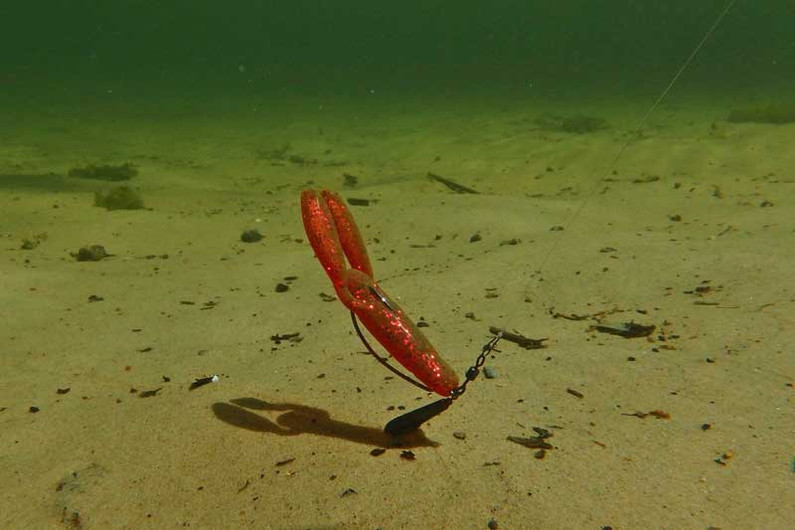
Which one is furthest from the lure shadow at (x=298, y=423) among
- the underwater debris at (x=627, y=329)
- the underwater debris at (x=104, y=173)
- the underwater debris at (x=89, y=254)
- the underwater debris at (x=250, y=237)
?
the underwater debris at (x=104, y=173)

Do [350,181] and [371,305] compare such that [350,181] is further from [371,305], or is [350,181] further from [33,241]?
[371,305]

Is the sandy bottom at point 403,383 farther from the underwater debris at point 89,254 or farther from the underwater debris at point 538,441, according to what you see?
the underwater debris at point 89,254

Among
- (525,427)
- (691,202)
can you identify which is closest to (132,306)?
(525,427)

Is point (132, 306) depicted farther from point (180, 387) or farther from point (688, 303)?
point (688, 303)

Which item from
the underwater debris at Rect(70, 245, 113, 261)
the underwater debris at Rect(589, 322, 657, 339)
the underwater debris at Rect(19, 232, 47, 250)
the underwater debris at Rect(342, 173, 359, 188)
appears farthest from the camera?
the underwater debris at Rect(342, 173, 359, 188)

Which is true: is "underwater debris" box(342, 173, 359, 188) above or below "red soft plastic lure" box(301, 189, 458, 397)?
below

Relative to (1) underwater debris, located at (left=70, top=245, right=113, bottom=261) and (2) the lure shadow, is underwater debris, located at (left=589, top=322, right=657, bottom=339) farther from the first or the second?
(1) underwater debris, located at (left=70, top=245, right=113, bottom=261)

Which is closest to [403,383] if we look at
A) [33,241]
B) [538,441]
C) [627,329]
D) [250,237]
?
[538,441]

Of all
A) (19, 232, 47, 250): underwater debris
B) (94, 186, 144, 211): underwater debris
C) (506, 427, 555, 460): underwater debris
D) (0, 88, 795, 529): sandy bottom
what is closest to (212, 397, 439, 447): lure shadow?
(0, 88, 795, 529): sandy bottom
